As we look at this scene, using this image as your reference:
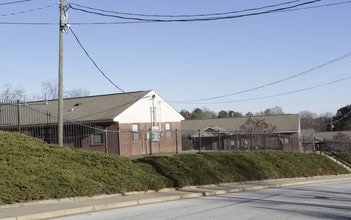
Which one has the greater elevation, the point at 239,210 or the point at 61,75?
the point at 61,75

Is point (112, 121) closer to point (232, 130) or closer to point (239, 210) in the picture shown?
point (239, 210)

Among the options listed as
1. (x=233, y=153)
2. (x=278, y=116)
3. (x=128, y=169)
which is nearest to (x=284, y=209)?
(x=128, y=169)

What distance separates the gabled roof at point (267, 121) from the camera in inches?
2500

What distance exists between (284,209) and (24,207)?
6987 mm

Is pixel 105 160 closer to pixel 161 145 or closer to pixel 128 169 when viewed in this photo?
pixel 128 169

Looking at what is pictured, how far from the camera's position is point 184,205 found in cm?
1411

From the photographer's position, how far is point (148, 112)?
42031 mm

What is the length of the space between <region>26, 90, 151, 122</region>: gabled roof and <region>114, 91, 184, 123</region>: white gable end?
363 mm

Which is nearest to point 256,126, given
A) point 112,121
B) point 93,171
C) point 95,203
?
point 112,121

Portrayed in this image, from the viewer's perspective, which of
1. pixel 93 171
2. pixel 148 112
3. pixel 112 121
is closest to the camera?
pixel 93 171

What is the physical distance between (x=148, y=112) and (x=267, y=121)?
28234mm

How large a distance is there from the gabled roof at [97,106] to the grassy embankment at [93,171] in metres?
15.2

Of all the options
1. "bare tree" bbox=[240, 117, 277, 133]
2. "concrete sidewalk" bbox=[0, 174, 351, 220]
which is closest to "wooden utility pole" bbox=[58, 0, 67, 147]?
"concrete sidewalk" bbox=[0, 174, 351, 220]

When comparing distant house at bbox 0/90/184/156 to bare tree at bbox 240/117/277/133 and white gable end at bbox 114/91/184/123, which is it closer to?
white gable end at bbox 114/91/184/123
